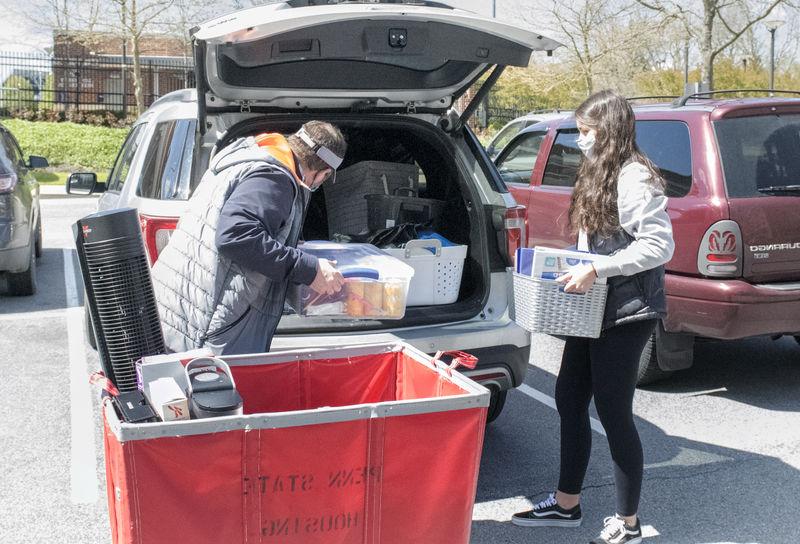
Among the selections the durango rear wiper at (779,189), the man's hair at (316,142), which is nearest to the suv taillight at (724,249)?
the durango rear wiper at (779,189)

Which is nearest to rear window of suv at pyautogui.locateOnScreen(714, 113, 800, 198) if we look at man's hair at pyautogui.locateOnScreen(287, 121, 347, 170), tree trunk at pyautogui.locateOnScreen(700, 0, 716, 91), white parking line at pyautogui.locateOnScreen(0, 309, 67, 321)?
man's hair at pyautogui.locateOnScreen(287, 121, 347, 170)

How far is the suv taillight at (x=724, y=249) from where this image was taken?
5328 mm

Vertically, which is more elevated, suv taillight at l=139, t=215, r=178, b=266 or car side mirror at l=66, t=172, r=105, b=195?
car side mirror at l=66, t=172, r=105, b=195

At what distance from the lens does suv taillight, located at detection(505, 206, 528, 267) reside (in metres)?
4.50

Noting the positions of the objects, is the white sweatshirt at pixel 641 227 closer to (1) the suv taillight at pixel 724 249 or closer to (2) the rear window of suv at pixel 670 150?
(1) the suv taillight at pixel 724 249

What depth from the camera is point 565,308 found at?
11.6 ft

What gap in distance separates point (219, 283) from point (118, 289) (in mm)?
387

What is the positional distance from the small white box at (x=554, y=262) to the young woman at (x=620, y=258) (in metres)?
0.04

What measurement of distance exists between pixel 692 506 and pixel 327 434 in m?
2.30

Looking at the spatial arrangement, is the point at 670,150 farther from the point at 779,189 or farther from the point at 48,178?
the point at 48,178

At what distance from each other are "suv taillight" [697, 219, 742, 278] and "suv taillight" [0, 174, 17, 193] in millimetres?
5743

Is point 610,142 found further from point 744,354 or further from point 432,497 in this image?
point 744,354

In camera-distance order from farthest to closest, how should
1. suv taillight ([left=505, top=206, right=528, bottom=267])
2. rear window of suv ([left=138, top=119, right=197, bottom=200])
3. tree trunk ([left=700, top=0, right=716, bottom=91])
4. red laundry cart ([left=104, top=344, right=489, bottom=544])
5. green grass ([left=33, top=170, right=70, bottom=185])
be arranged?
green grass ([left=33, top=170, right=70, bottom=185]) → tree trunk ([left=700, top=0, right=716, bottom=91]) → suv taillight ([left=505, top=206, right=528, bottom=267]) → rear window of suv ([left=138, top=119, right=197, bottom=200]) → red laundry cart ([left=104, top=344, right=489, bottom=544])

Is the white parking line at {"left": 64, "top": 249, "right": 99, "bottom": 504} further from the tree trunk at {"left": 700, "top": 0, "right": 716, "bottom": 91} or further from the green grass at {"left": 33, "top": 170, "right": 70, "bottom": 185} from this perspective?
the tree trunk at {"left": 700, "top": 0, "right": 716, "bottom": 91}
